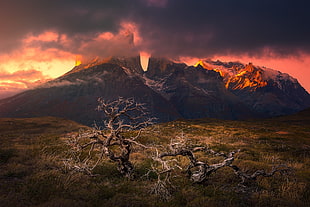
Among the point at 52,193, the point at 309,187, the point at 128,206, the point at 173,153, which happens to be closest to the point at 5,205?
the point at 52,193

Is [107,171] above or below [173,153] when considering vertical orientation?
below

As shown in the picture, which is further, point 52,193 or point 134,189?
point 134,189

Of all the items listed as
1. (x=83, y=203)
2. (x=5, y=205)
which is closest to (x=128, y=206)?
(x=83, y=203)

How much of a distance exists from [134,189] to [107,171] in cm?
339

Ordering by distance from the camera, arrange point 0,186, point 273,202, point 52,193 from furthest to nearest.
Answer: point 0,186 → point 52,193 → point 273,202

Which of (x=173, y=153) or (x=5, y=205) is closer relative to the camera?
(x=5, y=205)

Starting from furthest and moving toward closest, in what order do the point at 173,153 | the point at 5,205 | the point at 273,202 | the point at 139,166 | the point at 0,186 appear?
the point at 139,166
the point at 173,153
the point at 0,186
the point at 273,202
the point at 5,205

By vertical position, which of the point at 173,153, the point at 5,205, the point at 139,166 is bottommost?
the point at 139,166

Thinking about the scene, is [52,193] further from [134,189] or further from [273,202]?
[273,202]

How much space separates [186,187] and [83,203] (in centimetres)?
423

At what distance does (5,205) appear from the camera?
6340mm

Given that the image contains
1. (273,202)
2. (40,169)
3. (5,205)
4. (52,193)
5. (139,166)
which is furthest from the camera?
(139,166)

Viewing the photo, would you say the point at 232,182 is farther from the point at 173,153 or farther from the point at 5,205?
the point at 5,205

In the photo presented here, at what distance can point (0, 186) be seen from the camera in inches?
321
